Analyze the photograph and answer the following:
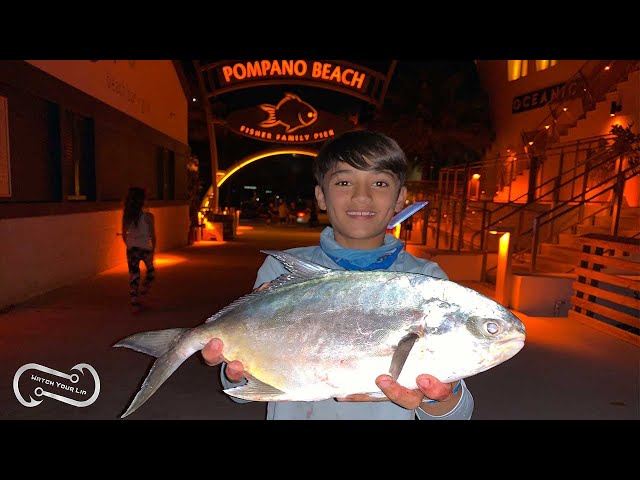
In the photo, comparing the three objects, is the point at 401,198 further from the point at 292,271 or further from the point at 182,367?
the point at 182,367

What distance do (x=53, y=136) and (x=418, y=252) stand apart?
8.88 m

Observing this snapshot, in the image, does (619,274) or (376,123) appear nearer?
(619,274)

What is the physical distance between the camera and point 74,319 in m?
6.34

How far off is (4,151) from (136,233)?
2.29 meters

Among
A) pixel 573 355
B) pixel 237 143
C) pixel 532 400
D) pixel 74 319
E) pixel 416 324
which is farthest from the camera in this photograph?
pixel 237 143

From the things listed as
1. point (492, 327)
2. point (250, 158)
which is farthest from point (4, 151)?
point (250, 158)

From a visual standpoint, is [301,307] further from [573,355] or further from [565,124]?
[565,124]

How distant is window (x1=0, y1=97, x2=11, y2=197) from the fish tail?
655 centimetres

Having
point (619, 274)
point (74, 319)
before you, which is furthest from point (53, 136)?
point (619, 274)

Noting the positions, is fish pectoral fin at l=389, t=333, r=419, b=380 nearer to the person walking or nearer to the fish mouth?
the fish mouth

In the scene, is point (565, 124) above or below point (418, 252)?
Result: above

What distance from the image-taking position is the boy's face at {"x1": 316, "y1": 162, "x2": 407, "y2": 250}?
6.11ft

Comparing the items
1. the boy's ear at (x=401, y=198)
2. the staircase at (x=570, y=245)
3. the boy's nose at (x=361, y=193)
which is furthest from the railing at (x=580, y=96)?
the boy's nose at (x=361, y=193)

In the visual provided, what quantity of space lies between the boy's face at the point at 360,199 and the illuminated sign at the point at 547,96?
16256mm
